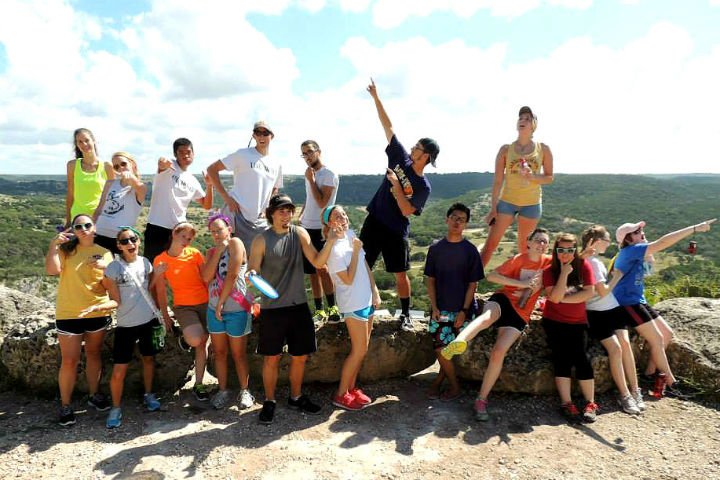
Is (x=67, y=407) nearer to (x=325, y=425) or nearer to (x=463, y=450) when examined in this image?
(x=325, y=425)

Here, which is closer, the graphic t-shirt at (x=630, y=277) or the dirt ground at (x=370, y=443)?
the dirt ground at (x=370, y=443)

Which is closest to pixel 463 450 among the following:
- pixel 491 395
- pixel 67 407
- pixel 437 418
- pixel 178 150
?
pixel 437 418

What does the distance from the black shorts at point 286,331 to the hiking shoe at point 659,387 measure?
14.9 ft

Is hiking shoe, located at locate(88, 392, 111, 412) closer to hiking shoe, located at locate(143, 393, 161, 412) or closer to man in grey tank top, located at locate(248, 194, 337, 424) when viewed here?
hiking shoe, located at locate(143, 393, 161, 412)

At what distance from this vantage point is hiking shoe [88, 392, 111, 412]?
18.2 feet

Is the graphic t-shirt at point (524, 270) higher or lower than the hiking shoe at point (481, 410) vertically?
higher

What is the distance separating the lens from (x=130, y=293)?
5188 mm

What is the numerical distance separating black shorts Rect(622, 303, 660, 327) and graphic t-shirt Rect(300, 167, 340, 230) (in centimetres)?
426

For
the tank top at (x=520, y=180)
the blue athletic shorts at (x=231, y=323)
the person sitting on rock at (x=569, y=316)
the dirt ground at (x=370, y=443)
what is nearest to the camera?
the dirt ground at (x=370, y=443)

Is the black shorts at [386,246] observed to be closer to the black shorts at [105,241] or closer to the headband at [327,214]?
the headband at [327,214]

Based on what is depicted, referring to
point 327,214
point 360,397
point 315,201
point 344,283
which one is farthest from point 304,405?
point 315,201

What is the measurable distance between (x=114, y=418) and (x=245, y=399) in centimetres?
145

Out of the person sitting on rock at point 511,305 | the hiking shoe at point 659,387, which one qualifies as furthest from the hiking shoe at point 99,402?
the hiking shoe at point 659,387

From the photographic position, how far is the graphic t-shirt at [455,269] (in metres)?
5.64
